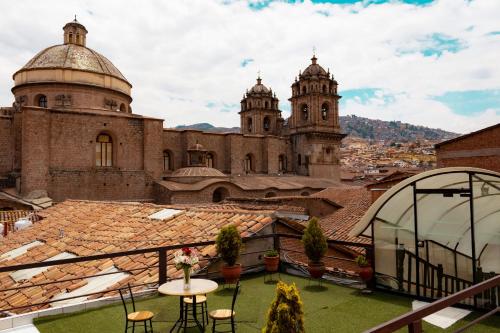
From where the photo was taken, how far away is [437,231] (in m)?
6.24

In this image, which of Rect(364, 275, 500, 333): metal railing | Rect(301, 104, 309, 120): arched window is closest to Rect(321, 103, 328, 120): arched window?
Rect(301, 104, 309, 120): arched window

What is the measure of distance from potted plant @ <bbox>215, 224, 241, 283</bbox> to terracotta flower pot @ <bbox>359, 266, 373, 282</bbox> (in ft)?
7.22

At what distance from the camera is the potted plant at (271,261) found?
7.46m

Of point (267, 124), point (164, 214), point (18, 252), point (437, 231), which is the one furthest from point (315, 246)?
point (267, 124)

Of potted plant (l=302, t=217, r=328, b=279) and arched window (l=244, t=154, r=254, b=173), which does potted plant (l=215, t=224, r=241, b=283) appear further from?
arched window (l=244, t=154, r=254, b=173)

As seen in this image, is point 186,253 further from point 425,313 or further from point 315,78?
point 315,78

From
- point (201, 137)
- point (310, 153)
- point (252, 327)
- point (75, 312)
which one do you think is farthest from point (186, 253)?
point (310, 153)

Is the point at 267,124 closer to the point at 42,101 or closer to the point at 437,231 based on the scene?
the point at 42,101

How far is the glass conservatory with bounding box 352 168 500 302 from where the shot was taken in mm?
5770

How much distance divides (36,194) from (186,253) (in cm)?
2536

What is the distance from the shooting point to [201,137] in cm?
3731

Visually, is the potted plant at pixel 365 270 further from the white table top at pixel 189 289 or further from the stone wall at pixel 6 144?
the stone wall at pixel 6 144

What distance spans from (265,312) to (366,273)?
6.81 ft

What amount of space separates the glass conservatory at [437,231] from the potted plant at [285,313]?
357cm
